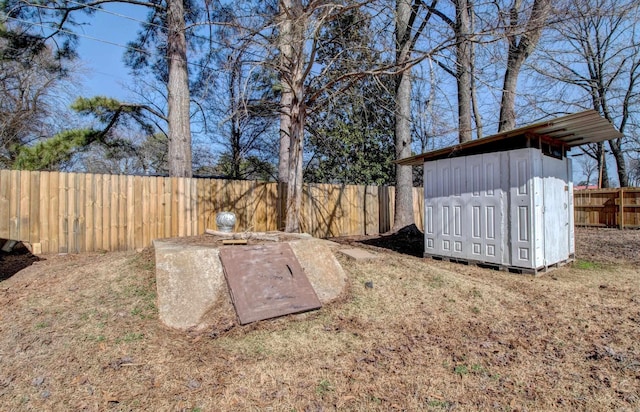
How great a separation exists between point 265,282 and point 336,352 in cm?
120

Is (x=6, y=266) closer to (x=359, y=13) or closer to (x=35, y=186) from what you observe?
(x=35, y=186)

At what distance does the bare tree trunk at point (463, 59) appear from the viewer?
5.03 meters

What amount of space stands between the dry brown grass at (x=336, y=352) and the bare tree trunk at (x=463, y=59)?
108 inches

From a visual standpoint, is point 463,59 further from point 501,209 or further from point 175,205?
point 175,205

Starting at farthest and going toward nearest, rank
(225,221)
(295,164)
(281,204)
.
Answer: (281,204) → (295,164) → (225,221)

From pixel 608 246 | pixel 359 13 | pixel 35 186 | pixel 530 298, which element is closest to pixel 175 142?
pixel 35 186

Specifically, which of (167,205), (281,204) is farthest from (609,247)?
(167,205)

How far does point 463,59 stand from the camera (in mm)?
5977

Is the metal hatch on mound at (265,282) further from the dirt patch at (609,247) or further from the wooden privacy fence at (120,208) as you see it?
the dirt patch at (609,247)

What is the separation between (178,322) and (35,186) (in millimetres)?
4679

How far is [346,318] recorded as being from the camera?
3.41 meters

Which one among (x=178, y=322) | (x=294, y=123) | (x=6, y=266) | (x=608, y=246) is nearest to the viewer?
(x=178, y=322)

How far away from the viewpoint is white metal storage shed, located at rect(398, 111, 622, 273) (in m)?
5.32

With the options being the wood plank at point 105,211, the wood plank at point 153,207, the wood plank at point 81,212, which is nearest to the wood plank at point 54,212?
the wood plank at point 81,212
